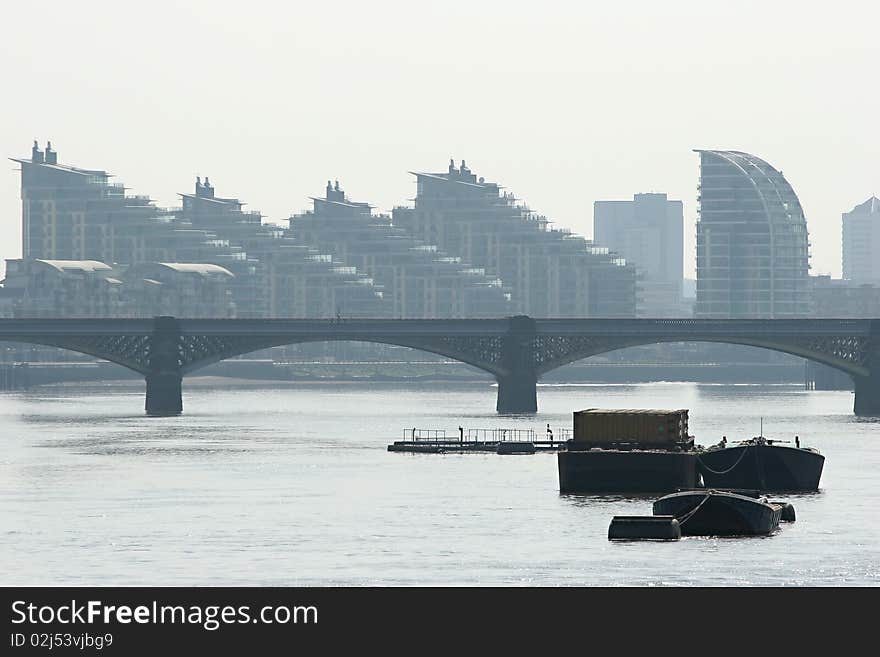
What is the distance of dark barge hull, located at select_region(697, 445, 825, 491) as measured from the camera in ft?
417

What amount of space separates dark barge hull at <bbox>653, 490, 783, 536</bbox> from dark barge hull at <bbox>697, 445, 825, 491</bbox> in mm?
21485

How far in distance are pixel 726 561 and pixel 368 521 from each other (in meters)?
20.4

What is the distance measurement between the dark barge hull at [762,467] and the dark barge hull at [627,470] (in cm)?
127

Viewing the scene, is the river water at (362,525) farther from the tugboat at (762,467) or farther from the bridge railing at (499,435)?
the bridge railing at (499,435)

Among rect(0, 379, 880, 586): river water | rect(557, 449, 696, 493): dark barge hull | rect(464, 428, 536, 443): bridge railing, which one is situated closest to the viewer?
rect(0, 379, 880, 586): river water

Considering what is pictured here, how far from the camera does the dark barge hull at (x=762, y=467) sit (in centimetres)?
12725

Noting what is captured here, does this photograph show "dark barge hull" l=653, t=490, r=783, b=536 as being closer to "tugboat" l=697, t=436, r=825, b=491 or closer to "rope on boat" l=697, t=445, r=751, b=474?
"tugboat" l=697, t=436, r=825, b=491

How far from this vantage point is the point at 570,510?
114562 mm

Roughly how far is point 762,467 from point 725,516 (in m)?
26.0

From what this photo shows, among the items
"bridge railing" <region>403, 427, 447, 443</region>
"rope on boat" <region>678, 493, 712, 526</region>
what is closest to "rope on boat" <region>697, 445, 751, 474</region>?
"rope on boat" <region>678, 493, 712, 526</region>

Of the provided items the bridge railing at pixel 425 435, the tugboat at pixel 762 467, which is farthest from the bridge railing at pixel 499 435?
the tugboat at pixel 762 467

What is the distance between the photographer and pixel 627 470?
128625 mm
